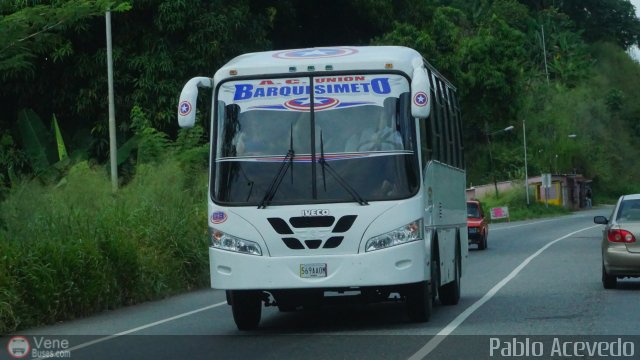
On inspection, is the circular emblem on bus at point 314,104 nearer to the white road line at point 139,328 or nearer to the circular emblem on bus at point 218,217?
the circular emblem on bus at point 218,217

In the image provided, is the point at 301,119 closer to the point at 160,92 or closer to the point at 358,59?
the point at 358,59

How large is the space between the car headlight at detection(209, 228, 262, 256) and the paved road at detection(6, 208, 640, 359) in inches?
38.6

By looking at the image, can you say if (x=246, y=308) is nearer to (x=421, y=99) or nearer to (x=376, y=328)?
(x=376, y=328)

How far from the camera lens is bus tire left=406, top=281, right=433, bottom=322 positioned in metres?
14.5

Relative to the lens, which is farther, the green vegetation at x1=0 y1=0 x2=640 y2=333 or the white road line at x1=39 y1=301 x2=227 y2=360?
the green vegetation at x1=0 y1=0 x2=640 y2=333

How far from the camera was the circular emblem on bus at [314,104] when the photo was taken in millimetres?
14164

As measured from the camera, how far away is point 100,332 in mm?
15031

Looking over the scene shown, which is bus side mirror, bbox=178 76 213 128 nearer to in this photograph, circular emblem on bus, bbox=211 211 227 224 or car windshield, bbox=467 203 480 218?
circular emblem on bus, bbox=211 211 227 224

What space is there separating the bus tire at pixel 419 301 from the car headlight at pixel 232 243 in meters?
1.91

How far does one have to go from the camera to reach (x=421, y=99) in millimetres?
13633

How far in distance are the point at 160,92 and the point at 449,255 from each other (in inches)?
608

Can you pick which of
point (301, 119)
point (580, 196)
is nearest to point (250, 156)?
point (301, 119)

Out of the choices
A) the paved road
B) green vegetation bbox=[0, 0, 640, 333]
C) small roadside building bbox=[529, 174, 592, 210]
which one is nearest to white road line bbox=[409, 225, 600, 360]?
the paved road

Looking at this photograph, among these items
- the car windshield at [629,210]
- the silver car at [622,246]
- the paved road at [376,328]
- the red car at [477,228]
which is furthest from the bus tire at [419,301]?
the red car at [477,228]
